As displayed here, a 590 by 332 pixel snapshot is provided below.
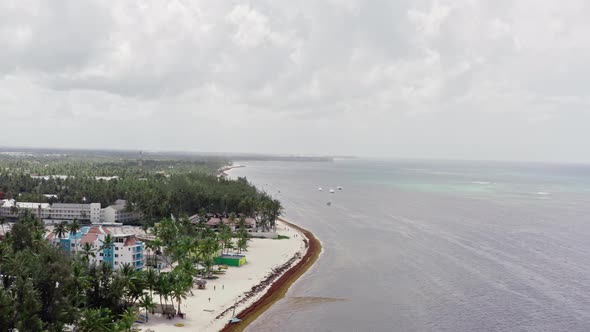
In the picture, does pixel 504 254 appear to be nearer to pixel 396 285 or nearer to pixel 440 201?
pixel 396 285

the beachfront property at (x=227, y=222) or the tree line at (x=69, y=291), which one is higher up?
the tree line at (x=69, y=291)

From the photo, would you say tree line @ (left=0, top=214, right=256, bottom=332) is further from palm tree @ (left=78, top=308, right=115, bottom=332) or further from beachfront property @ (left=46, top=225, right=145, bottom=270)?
beachfront property @ (left=46, top=225, right=145, bottom=270)

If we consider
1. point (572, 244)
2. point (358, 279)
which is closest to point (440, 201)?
point (572, 244)

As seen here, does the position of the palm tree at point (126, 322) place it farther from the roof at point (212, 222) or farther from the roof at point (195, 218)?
the roof at point (195, 218)

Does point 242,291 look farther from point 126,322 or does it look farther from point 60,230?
point 60,230

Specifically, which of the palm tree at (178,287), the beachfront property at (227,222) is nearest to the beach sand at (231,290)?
the palm tree at (178,287)

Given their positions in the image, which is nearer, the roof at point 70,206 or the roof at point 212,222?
the roof at point 212,222
